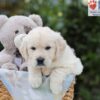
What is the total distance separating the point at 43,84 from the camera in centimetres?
202

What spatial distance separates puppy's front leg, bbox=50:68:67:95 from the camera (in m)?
1.99

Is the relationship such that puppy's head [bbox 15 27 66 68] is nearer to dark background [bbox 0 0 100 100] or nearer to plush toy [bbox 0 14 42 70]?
plush toy [bbox 0 14 42 70]

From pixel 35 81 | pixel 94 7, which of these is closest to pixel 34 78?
pixel 35 81

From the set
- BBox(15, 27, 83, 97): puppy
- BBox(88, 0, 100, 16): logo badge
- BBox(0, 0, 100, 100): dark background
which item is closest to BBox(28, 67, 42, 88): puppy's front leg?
BBox(15, 27, 83, 97): puppy

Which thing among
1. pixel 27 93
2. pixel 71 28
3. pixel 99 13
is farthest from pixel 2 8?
pixel 27 93

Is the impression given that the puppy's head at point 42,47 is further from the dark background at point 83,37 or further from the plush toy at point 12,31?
the dark background at point 83,37

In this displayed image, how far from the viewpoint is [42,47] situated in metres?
1.98

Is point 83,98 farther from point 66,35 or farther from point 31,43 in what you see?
point 31,43

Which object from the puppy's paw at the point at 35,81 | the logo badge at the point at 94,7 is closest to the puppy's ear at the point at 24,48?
the puppy's paw at the point at 35,81

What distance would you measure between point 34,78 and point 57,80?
0.31 ft

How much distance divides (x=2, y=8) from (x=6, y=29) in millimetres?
3078

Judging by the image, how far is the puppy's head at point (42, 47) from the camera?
6.46 ft

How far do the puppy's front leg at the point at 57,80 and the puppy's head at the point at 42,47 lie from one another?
45 mm

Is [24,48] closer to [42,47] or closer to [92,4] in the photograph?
[42,47]
